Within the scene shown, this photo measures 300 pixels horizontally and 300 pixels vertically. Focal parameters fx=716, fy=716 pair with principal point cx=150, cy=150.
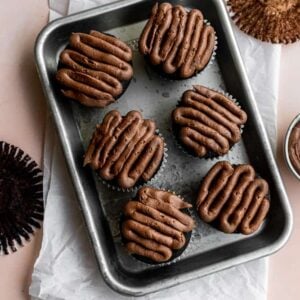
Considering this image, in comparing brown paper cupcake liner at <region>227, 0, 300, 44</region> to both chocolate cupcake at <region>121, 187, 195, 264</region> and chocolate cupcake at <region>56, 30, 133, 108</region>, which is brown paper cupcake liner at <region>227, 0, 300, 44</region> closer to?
chocolate cupcake at <region>56, 30, 133, 108</region>

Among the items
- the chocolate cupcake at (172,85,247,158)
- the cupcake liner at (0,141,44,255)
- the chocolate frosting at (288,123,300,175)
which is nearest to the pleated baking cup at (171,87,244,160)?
the chocolate cupcake at (172,85,247,158)

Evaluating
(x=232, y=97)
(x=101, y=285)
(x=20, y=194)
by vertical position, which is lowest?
(x=101, y=285)

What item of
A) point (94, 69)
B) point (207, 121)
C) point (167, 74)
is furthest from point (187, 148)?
point (94, 69)

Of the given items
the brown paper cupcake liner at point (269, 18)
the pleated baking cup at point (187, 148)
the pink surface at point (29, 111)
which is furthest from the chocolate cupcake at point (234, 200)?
the brown paper cupcake liner at point (269, 18)

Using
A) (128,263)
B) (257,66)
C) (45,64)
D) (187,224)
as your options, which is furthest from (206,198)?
(45,64)

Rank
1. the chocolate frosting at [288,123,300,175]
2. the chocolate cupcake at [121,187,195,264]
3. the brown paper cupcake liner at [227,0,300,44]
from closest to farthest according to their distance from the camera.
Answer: the chocolate cupcake at [121,187,195,264] → the chocolate frosting at [288,123,300,175] → the brown paper cupcake liner at [227,0,300,44]

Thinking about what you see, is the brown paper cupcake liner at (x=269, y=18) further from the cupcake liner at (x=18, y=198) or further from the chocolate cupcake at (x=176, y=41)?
the cupcake liner at (x=18, y=198)

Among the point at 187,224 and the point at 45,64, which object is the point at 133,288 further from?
the point at 45,64
